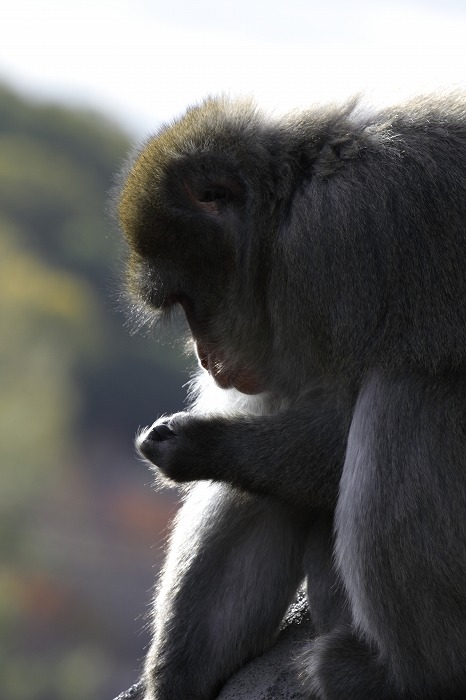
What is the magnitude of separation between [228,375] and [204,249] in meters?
0.47

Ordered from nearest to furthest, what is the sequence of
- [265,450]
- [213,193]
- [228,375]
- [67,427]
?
1. [265,450]
2. [213,193]
3. [228,375]
4. [67,427]

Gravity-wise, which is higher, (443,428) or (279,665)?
(443,428)

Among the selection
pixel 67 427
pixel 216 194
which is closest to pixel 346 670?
pixel 216 194

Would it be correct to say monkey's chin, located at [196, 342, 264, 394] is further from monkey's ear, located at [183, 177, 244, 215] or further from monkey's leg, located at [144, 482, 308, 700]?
monkey's ear, located at [183, 177, 244, 215]

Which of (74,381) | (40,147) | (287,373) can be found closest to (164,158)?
(287,373)

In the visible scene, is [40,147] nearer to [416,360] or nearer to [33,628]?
[33,628]

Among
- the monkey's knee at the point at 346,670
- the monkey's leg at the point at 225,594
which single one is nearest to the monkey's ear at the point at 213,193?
the monkey's leg at the point at 225,594

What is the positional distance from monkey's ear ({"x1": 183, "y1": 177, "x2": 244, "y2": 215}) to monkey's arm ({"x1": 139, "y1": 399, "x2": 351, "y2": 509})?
0.72 m

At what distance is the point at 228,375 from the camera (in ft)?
15.1

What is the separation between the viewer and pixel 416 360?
3961mm

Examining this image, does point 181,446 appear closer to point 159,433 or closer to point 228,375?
point 159,433

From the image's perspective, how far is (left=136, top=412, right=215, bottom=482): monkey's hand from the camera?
4352mm

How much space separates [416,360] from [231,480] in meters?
0.79

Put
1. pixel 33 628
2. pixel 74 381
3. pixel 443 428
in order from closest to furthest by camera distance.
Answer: pixel 443 428 < pixel 33 628 < pixel 74 381
